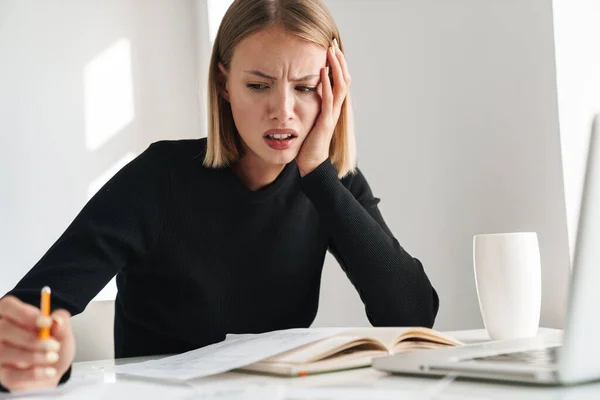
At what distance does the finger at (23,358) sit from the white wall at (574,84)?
1.18 meters

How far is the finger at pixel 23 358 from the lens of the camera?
0.79 meters

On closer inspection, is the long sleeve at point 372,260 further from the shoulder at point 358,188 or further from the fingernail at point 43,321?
the fingernail at point 43,321

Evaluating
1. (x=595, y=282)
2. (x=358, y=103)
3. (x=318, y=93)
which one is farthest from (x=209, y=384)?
(x=358, y=103)

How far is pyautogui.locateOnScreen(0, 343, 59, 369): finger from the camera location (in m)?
0.79

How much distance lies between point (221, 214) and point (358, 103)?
97cm

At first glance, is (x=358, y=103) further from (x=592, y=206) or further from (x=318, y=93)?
(x=592, y=206)

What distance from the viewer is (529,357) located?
0.75 m

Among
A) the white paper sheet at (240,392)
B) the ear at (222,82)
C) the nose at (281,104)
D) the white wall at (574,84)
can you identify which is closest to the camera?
the white paper sheet at (240,392)

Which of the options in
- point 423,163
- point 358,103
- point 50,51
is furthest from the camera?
point 50,51

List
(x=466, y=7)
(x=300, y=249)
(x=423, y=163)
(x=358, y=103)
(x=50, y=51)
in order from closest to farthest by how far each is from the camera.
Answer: (x=300, y=249) < (x=466, y=7) < (x=423, y=163) < (x=358, y=103) < (x=50, y=51)

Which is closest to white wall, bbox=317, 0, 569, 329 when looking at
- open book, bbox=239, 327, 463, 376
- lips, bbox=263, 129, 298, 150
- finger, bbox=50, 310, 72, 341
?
lips, bbox=263, 129, 298, 150

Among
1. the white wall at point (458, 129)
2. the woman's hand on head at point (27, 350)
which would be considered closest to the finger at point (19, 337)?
the woman's hand on head at point (27, 350)

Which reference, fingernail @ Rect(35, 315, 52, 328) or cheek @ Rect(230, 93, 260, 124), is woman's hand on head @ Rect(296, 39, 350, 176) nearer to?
cheek @ Rect(230, 93, 260, 124)

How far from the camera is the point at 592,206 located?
55 centimetres
